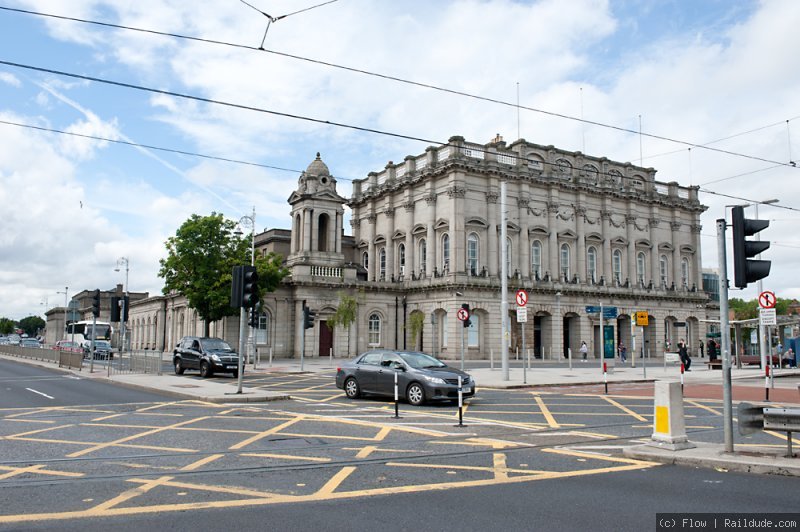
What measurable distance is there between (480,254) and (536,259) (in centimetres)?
621

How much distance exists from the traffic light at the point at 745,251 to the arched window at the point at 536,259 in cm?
4378

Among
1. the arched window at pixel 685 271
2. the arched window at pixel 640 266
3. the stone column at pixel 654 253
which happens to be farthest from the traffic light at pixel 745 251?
the arched window at pixel 685 271

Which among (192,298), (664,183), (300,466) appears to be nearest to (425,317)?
(192,298)

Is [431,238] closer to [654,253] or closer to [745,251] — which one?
[654,253]

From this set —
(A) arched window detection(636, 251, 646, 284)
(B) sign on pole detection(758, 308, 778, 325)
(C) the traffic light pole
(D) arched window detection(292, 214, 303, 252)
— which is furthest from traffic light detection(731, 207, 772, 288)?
(A) arched window detection(636, 251, 646, 284)

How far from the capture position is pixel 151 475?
323 inches

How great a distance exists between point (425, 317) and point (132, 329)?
139ft

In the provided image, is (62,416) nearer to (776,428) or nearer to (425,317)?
(776,428)

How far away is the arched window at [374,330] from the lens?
1972 inches

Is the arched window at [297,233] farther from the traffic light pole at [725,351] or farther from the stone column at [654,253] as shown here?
the traffic light pole at [725,351]

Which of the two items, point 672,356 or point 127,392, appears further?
point 672,356

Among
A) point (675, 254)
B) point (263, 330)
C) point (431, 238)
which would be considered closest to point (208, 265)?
point (263, 330)

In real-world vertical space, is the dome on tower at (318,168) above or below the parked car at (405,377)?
above

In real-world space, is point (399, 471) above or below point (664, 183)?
below
